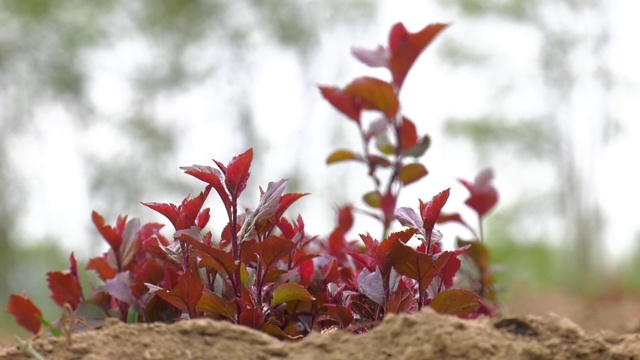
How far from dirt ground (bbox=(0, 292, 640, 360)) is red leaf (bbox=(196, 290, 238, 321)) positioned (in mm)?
143

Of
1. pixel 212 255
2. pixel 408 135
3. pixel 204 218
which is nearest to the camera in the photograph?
pixel 212 255

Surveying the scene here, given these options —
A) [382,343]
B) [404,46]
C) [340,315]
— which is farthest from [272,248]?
[404,46]

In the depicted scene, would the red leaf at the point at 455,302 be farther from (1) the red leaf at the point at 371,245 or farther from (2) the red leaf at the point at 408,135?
(2) the red leaf at the point at 408,135

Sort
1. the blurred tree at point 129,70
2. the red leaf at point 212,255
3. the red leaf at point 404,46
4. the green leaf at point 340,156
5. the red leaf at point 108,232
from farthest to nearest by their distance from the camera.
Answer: the blurred tree at point 129,70 < the green leaf at point 340,156 < the red leaf at point 404,46 < the red leaf at point 108,232 < the red leaf at point 212,255

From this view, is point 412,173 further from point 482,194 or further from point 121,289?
point 121,289

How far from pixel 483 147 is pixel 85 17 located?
8629mm

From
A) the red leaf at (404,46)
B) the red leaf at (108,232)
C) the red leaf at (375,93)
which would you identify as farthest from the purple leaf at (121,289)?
the red leaf at (404,46)

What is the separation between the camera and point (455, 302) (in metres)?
1.24

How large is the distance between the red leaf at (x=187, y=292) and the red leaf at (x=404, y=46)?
2.71 feet

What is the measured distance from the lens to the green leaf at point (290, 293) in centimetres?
119

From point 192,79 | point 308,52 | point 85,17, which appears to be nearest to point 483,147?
point 308,52

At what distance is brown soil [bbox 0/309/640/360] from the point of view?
988mm

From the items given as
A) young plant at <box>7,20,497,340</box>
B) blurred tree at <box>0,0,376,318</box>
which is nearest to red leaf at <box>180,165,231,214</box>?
young plant at <box>7,20,497,340</box>

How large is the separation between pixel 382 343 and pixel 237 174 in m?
0.40
